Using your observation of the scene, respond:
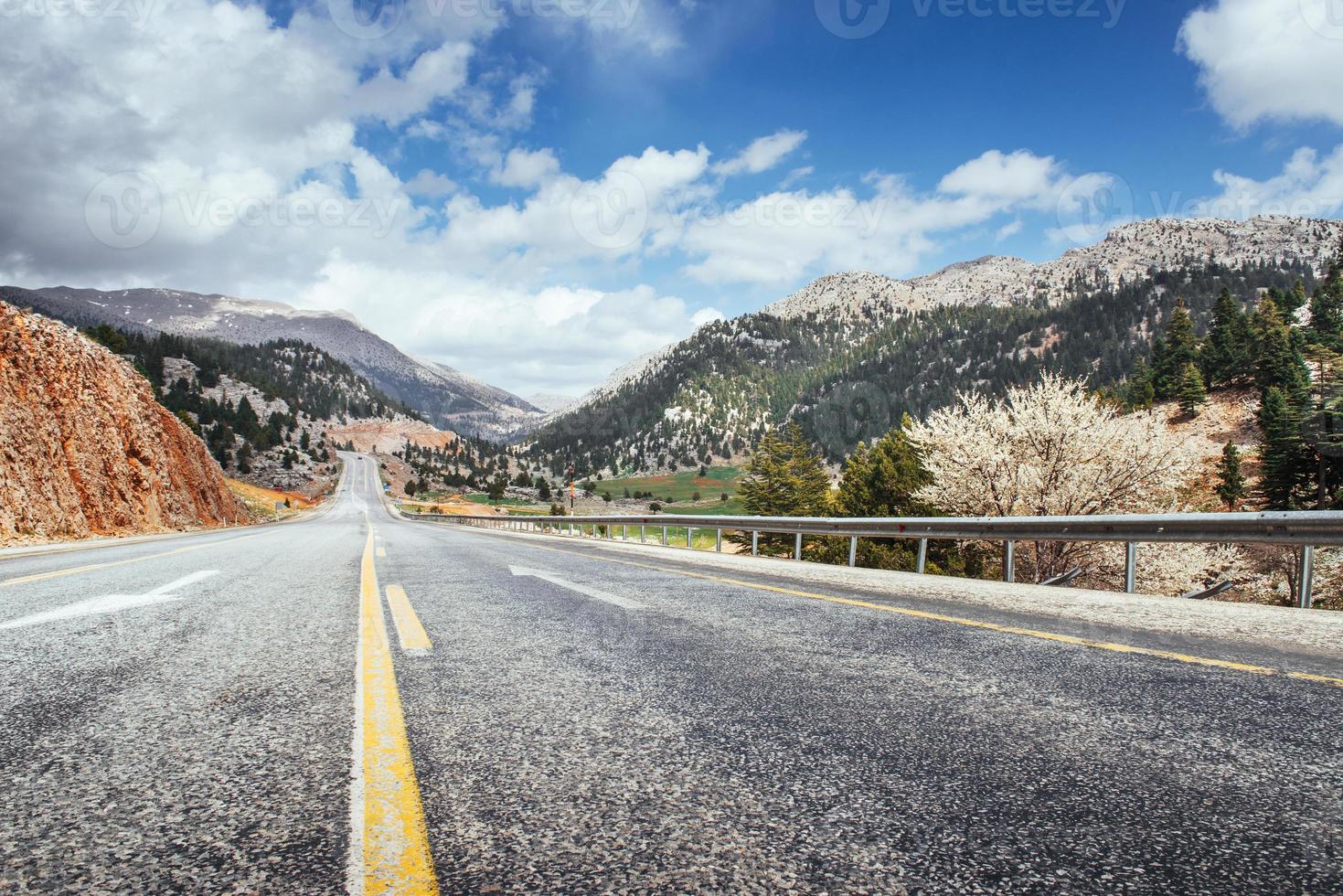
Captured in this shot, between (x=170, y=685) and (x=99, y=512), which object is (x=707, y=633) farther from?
(x=99, y=512)

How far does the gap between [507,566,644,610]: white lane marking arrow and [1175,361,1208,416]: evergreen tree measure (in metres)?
97.8

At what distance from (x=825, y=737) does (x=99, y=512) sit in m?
34.2

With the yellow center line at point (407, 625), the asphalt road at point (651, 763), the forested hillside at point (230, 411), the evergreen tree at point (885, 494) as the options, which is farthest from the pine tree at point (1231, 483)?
the forested hillside at point (230, 411)

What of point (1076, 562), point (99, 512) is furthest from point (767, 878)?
point (99, 512)

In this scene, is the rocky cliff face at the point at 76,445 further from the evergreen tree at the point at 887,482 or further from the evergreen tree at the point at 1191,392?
the evergreen tree at the point at 1191,392

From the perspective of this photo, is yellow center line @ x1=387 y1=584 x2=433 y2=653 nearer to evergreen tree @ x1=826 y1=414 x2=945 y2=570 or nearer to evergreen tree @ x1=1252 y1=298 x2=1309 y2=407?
evergreen tree @ x1=826 y1=414 x2=945 y2=570

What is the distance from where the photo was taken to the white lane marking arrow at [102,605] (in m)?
5.27

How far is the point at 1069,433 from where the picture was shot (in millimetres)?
19578

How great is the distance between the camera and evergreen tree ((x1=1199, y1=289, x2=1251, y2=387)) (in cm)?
8419

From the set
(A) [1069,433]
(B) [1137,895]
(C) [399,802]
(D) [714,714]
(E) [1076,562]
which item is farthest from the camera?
(A) [1069,433]

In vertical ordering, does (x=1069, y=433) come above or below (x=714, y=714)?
above

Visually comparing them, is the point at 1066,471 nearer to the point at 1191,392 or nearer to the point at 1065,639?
the point at 1065,639

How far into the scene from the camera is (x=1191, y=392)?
82.2 meters


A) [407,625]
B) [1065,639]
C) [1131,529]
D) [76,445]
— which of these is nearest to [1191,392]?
[1131,529]
